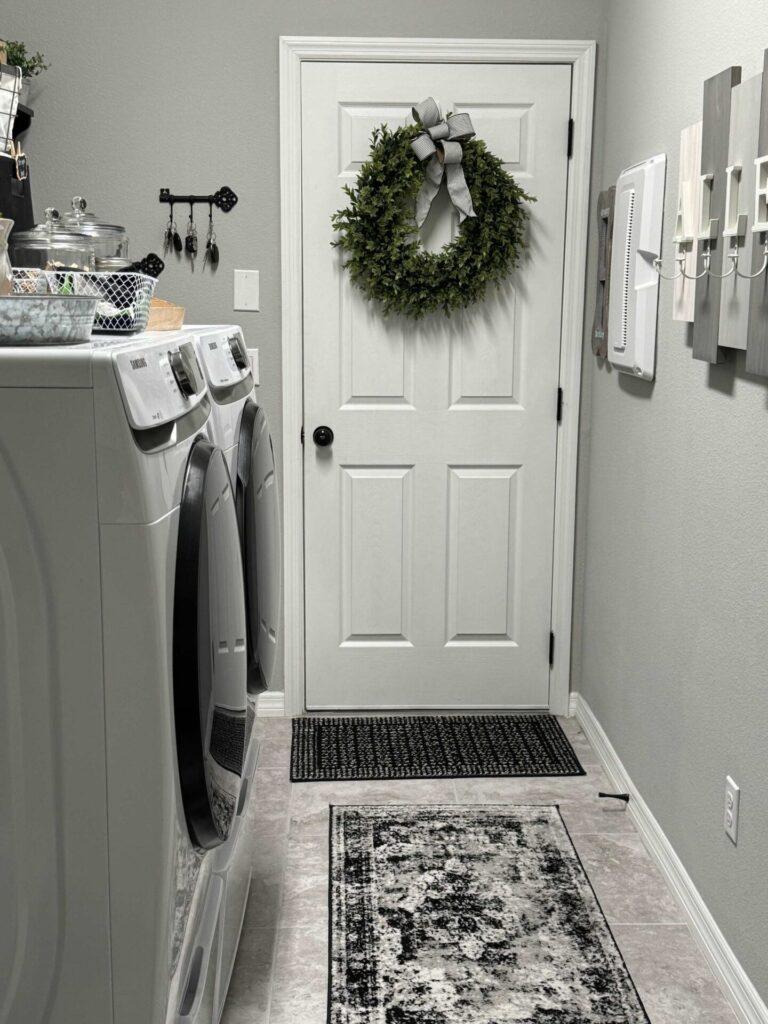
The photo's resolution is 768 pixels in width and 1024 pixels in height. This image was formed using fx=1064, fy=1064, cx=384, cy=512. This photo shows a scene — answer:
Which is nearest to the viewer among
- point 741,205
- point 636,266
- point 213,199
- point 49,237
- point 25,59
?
point 49,237

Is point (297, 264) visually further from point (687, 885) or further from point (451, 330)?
point (687, 885)

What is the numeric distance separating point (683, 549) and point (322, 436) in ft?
4.67

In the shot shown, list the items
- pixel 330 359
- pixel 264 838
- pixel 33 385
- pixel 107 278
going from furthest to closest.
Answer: pixel 330 359
pixel 264 838
pixel 107 278
pixel 33 385

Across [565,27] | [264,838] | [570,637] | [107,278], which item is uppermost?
[565,27]

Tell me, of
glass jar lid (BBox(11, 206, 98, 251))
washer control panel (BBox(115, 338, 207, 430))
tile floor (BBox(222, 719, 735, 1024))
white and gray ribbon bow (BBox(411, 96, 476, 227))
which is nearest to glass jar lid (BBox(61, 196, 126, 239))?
glass jar lid (BBox(11, 206, 98, 251))

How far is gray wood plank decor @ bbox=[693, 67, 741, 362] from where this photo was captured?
215 cm

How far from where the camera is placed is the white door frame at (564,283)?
3.35m

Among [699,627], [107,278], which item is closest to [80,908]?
[107,278]

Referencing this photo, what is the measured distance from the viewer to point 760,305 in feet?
6.43

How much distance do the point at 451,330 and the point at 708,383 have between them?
131 cm

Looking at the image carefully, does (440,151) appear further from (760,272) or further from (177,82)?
(760,272)

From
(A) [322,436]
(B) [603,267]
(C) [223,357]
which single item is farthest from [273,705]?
(C) [223,357]

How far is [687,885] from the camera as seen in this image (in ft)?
8.16

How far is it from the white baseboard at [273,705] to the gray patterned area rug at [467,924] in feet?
2.46
